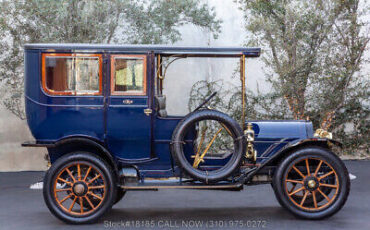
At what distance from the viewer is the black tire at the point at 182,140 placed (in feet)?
22.2

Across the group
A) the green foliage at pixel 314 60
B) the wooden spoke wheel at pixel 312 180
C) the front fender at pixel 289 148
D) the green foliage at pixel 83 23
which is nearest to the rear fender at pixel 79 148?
the front fender at pixel 289 148

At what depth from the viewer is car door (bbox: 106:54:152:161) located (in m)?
7.03

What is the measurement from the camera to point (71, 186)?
688 cm

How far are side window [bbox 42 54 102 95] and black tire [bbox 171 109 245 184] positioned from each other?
46.1 inches

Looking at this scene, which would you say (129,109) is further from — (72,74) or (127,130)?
(72,74)

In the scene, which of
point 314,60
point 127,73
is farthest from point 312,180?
point 314,60

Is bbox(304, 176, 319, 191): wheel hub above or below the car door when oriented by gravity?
below

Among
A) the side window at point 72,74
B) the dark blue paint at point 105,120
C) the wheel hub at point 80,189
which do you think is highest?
the side window at point 72,74

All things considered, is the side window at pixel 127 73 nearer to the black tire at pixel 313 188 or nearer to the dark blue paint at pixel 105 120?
the dark blue paint at pixel 105 120

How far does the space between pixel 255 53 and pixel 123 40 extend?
221 inches

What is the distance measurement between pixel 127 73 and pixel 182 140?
1.11 metres

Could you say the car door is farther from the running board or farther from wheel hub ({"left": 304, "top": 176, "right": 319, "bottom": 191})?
wheel hub ({"left": 304, "top": 176, "right": 319, "bottom": 191})

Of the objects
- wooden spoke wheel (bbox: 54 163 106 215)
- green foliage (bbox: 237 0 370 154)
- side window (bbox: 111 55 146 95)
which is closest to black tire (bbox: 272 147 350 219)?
side window (bbox: 111 55 146 95)

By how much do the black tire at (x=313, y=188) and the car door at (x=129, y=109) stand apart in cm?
169
